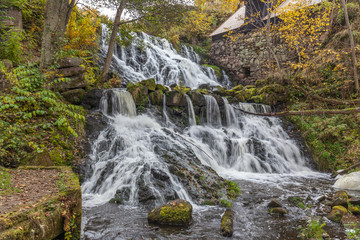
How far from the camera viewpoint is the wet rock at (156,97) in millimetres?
10906

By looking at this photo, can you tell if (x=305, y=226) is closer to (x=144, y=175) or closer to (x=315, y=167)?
(x=144, y=175)

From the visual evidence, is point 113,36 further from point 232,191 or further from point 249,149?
point 232,191

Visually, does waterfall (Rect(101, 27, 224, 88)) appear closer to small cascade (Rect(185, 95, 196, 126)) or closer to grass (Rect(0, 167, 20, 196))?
small cascade (Rect(185, 95, 196, 126))

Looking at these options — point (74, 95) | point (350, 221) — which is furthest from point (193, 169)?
point (74, 95)

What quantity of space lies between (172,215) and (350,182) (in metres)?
5.96

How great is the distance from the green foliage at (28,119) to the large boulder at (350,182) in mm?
7729

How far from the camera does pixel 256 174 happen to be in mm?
8609

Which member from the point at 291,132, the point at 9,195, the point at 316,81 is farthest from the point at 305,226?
the point at 316,81

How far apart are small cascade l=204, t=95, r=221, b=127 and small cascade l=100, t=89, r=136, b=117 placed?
12.6 ft

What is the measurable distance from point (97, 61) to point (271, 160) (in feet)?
35.7

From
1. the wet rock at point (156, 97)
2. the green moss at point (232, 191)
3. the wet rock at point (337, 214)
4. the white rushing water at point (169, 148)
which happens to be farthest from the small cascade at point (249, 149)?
the wet rock at point (337, 214)

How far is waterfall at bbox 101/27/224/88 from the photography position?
14.7 meters

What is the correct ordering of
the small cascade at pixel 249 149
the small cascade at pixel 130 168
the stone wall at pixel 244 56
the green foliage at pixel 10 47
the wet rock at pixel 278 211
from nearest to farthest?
the wet rock at pixel 278 211 < the small cascade at pixel 130 168 < the green foliage at pixel 10 47 < the small cascade at pixel 249 149 < the stone wall at pixel 244 56

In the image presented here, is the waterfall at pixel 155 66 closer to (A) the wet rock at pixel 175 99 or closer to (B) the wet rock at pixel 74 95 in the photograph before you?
(A) the wet rock at pixel 175 99
